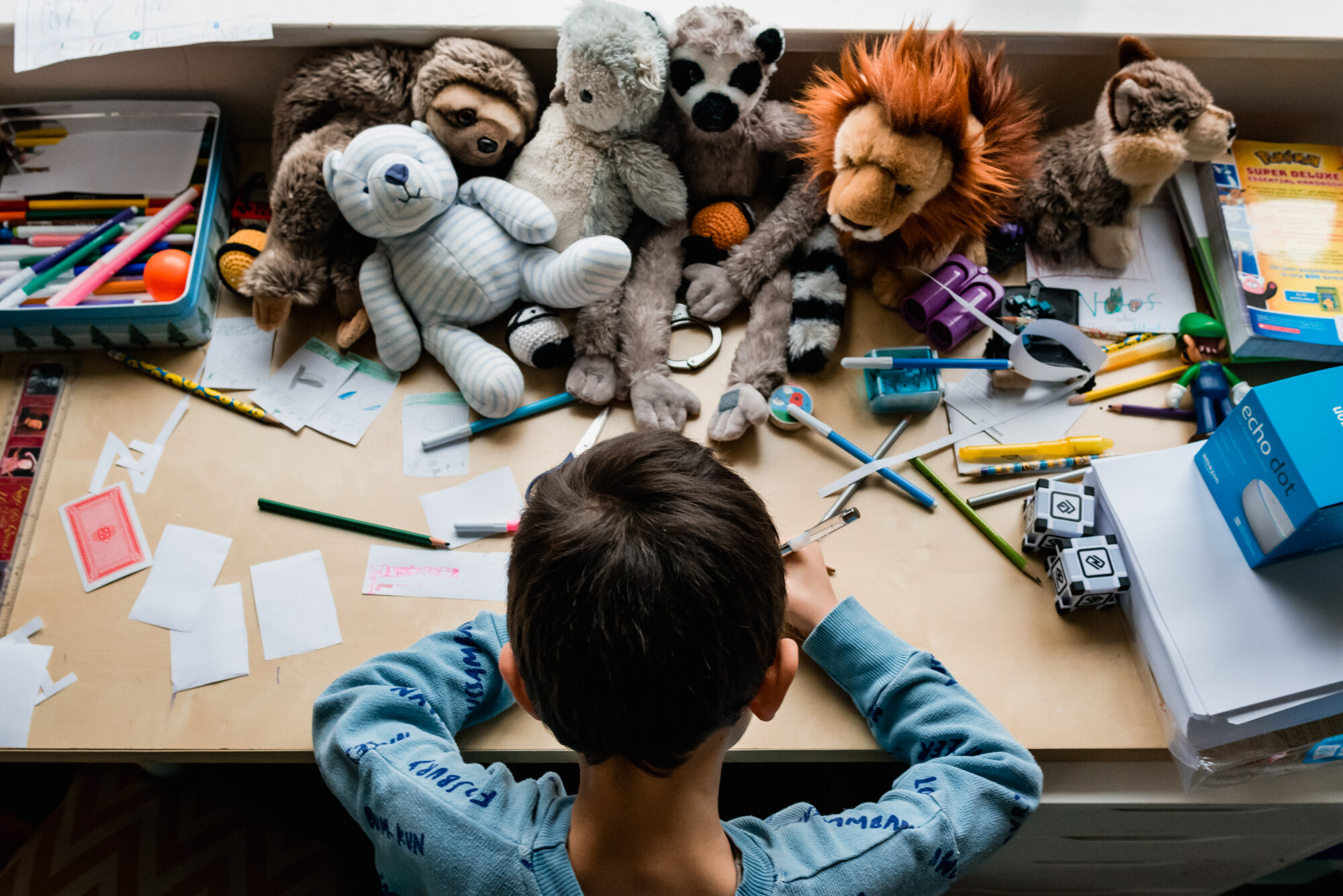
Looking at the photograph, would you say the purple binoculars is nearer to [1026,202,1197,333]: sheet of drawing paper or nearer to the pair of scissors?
[1026,202,1197,333]: sheet of drawing paper

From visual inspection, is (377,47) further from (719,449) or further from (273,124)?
(719,449)

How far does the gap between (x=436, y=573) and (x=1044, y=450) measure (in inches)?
26.0

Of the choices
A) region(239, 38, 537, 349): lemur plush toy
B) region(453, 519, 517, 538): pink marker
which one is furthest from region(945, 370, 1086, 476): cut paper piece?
region(239, 38, 537, 349): lemur plush toy

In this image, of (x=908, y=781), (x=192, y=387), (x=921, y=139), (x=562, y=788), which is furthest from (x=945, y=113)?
(x=192, y=387)

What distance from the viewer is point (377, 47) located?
3.11 ft

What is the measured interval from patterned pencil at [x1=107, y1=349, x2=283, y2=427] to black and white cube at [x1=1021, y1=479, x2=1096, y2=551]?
32.0 inches

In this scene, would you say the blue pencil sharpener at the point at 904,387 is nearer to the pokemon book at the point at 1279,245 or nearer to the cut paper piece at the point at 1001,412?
the cut paper piece at the point at 1001,412

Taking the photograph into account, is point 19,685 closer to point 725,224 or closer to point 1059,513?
point 725,224

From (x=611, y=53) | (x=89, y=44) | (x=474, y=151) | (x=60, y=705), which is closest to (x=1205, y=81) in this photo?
(x=611, y=53)

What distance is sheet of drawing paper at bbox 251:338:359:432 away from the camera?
3.05 ft

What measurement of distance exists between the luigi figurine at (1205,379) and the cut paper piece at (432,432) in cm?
80

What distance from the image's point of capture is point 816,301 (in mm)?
948

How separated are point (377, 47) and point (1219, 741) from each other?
1.12 m

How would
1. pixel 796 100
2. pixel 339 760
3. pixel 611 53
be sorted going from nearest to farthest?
pixel 339 760 → pixel 611 53 → pixel 796 100
